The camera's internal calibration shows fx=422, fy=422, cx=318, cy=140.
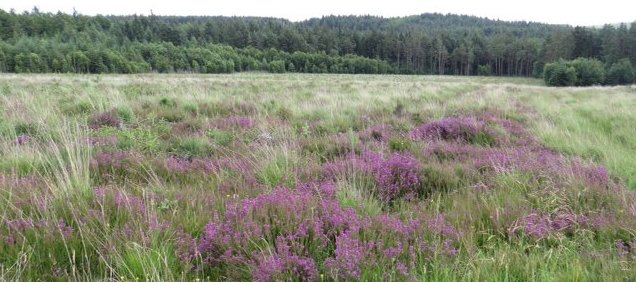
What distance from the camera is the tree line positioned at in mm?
75938

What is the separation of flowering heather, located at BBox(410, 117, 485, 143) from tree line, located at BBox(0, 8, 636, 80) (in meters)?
74.0

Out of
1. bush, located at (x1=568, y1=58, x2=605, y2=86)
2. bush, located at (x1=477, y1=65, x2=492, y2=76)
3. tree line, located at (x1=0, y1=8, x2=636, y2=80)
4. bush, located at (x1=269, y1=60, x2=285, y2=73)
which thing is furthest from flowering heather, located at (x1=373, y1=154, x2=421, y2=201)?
bush, located at (x1=477, y1=65, x2=492, y2=76)

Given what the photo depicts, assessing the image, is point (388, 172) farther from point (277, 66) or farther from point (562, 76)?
point (277, 66)

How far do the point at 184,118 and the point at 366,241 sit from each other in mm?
6327

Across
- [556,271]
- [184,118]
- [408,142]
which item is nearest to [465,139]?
[408,142]

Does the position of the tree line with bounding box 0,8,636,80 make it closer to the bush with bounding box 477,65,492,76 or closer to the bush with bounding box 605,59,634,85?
the bush with bounding box 477,65,492,76

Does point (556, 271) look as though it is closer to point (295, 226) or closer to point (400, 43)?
→ point (295, 226)

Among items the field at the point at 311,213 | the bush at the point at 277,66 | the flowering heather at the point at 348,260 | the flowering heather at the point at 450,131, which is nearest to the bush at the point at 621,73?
the bush at the point at 277,66

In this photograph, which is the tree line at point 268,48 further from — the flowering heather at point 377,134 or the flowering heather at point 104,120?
the flowering heather at point 377,134

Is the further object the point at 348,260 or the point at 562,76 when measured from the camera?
the point at 562,76

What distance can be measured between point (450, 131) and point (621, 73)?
9200cm

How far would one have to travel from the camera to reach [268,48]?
12088 centimetres

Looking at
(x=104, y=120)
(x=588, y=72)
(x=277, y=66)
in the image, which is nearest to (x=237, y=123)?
(x=104, y=120)

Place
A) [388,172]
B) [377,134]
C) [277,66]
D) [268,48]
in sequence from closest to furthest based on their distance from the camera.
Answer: [388,172] → [377,134] → [277,66] → [268,48]
